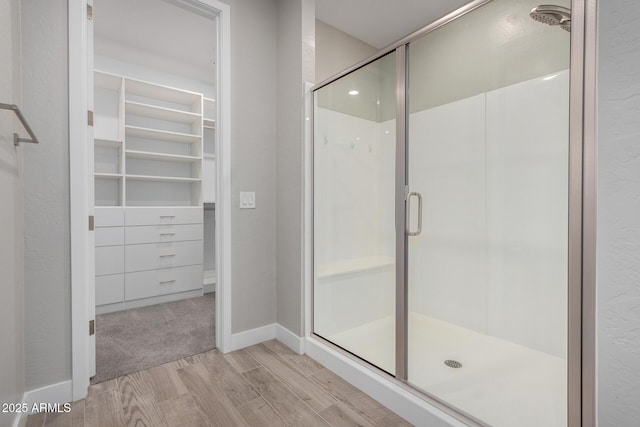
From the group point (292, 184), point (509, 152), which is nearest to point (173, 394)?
point (292, 184)


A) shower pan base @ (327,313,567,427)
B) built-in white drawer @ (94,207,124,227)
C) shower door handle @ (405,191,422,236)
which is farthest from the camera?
built-in white drawer @ (94,207,124,227)

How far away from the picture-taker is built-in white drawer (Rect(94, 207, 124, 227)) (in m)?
2.76

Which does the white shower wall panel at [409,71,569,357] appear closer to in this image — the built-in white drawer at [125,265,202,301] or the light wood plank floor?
the light wood plank floor

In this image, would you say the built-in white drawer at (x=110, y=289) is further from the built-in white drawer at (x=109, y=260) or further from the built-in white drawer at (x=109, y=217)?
the built-in white drawer at (x=109, y=217)

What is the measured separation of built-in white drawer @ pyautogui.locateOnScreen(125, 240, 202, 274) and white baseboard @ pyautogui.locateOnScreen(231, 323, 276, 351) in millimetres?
1520

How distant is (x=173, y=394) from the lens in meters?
1.56

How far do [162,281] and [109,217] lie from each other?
0.79 meters

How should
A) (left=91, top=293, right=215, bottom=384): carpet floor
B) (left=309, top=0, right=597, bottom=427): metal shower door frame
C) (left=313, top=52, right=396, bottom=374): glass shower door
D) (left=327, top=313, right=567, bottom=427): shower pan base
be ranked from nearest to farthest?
(left=309, top=0, right=597, bottom=427): metal shower door frame < (left=327, top=313, right=567, bottom=427): shower pan base < (left=313, top=52, right=396, bottom=374): glass shower door < (left=91, top=293, right=215, bottom=384): carpet floor

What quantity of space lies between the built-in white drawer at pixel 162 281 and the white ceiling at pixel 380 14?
9.31ft

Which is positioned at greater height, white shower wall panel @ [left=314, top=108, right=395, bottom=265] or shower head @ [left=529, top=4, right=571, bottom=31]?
shower head @ [left=529, top=4, right=571, bottom=31]

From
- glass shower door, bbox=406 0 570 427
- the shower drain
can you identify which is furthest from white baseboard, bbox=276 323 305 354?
the shower drain

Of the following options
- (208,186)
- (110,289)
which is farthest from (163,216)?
(208,186)

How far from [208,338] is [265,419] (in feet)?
3.42

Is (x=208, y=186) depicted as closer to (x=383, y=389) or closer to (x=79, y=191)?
(x=79, y=191)
